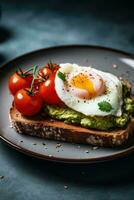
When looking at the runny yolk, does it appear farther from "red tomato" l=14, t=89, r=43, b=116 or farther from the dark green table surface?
the dark green table surface

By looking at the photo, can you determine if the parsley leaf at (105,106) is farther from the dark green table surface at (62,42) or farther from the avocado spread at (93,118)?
the dark green table surface at (62,42)

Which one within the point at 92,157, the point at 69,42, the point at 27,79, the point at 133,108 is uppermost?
the point at 69,42

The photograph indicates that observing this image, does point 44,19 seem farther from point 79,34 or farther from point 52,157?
point 52,157

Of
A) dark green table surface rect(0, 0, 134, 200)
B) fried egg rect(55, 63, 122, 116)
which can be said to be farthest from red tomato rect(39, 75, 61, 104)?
dark green table surface rect(0, 0, 134, 200)

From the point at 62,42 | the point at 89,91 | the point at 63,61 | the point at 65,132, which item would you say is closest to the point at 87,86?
the point at 89,91

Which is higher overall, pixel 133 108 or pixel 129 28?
pixel 129 28

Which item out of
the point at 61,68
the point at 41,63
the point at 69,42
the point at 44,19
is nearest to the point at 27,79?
the point at 61,68

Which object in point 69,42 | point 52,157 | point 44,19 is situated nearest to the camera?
point 52,157
